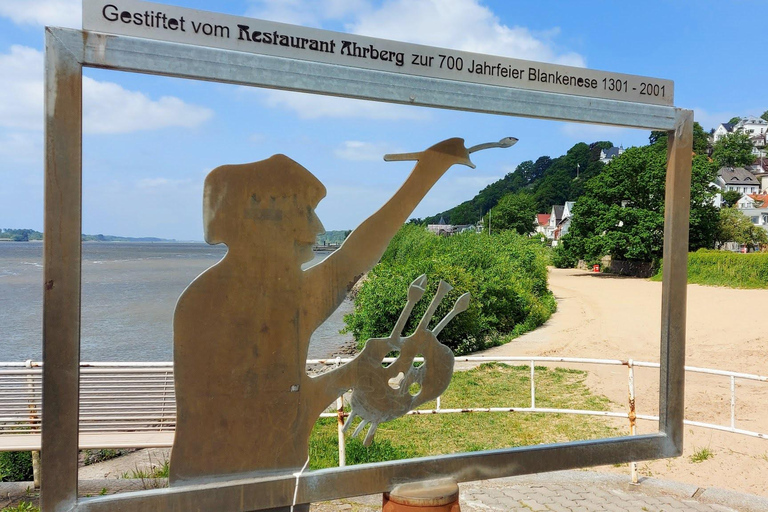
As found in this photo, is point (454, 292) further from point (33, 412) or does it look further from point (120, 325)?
point (120, 325)

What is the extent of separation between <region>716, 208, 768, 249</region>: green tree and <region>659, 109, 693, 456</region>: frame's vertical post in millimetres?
47477

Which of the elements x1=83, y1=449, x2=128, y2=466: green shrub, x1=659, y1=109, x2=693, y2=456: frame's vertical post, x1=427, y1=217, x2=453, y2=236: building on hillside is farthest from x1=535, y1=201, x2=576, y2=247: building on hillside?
x1=659, y1=109, x2=693, y2=456: frame's vertical post

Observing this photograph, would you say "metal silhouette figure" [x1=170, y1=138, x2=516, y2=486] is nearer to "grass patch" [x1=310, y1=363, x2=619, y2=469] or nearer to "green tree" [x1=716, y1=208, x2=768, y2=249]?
"grass patch" [x1=310, y1=363, x2=619, y2=469]

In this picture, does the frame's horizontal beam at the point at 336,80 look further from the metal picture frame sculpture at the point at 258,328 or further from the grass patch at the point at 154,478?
the grass patch at the point at 154,478

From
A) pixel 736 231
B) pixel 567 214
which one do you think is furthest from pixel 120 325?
pixel 736 231

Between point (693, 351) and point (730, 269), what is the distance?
20.1 metres

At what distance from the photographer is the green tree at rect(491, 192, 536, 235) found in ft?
149

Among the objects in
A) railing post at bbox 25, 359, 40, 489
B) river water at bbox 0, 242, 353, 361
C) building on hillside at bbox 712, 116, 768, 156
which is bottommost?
river water at bbox 0, 242, 353, 361

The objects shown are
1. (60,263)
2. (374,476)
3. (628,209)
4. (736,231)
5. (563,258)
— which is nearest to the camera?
(60,263)

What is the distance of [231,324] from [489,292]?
1389 centimetres

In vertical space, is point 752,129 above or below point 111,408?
above

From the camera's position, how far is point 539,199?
4859 cm

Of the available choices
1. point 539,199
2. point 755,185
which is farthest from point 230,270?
point 755,185

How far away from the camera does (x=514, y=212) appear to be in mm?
47594
